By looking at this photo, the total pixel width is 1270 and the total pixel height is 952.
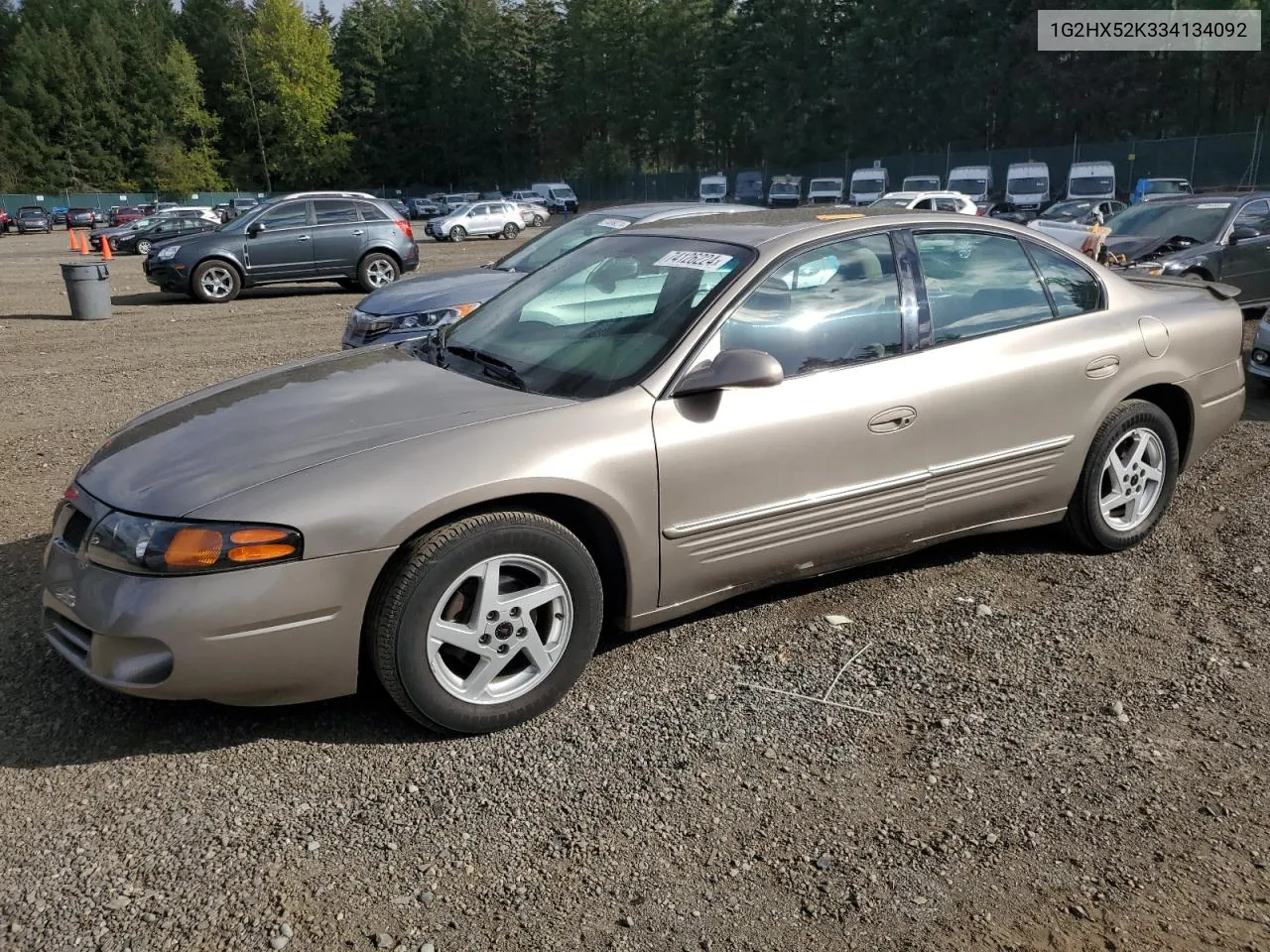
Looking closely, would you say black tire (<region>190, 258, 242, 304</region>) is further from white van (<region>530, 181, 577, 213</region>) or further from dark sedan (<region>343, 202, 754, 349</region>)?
white van (<region>530, 181, 577, 213</region>)

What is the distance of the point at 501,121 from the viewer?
89812 millimetres

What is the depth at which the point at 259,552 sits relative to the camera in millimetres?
2955

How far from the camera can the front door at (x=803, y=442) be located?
11.7 feet

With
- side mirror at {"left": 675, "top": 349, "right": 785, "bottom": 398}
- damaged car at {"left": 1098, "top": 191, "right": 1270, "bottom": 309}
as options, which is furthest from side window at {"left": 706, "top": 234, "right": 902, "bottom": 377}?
damaged car at {"left": 1098, "top": 191, "right": 1270, "bottom": 309}

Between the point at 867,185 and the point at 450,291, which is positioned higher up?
the point at 450,291

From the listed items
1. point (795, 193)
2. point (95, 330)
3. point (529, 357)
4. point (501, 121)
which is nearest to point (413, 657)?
point (529, 357)

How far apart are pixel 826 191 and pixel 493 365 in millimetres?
42366

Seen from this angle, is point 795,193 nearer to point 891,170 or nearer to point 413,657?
point 891,170

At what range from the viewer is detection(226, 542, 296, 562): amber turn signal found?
294cm

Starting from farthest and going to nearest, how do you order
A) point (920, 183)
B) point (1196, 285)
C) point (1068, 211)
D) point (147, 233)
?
point (920, 183), point (147, 233), point (1068, 211), point (1196, 285)

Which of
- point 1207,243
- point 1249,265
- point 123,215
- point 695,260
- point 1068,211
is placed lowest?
point 1068,211

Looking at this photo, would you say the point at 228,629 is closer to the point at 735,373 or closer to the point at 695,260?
the point at 735,373

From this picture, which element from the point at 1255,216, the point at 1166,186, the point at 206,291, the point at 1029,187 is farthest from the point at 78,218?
the point at 1255,216

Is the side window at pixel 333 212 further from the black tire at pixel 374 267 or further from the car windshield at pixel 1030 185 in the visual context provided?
the car windshield at pixel 1030 185
